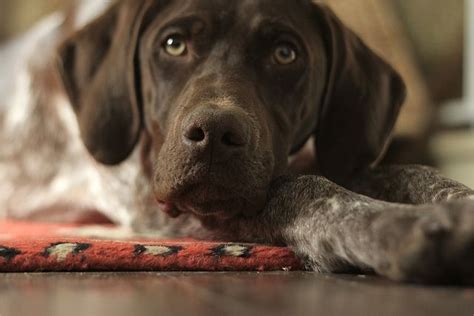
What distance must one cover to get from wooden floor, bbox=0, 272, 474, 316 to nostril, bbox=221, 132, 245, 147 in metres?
0.36

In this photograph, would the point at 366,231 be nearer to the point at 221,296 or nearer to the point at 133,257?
the point at 221,296

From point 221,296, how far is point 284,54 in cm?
113

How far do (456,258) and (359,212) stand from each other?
0.99 feet

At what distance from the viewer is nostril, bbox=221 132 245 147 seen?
1720mm

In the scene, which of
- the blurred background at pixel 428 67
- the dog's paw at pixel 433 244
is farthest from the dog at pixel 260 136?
the blurred background at pixel 428 67

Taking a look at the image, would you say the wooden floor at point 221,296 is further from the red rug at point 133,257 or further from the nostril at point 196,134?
the nostril at point 196,134

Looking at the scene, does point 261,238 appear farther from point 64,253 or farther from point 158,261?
point 64,253

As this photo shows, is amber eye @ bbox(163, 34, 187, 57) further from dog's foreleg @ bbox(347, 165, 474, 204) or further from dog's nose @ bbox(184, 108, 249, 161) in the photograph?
dog's foreleg @ bbox(347, 165, 474, 204)

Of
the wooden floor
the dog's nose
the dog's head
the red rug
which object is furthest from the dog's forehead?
the wooden floor

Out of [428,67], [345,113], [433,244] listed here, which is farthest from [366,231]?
[428,67]

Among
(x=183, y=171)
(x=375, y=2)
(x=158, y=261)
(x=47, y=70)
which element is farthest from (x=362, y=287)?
(x=375, y=2)

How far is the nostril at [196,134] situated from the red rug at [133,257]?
0.25 m

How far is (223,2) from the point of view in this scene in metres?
2.22

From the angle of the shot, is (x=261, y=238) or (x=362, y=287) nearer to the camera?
(x=362, y=287)
